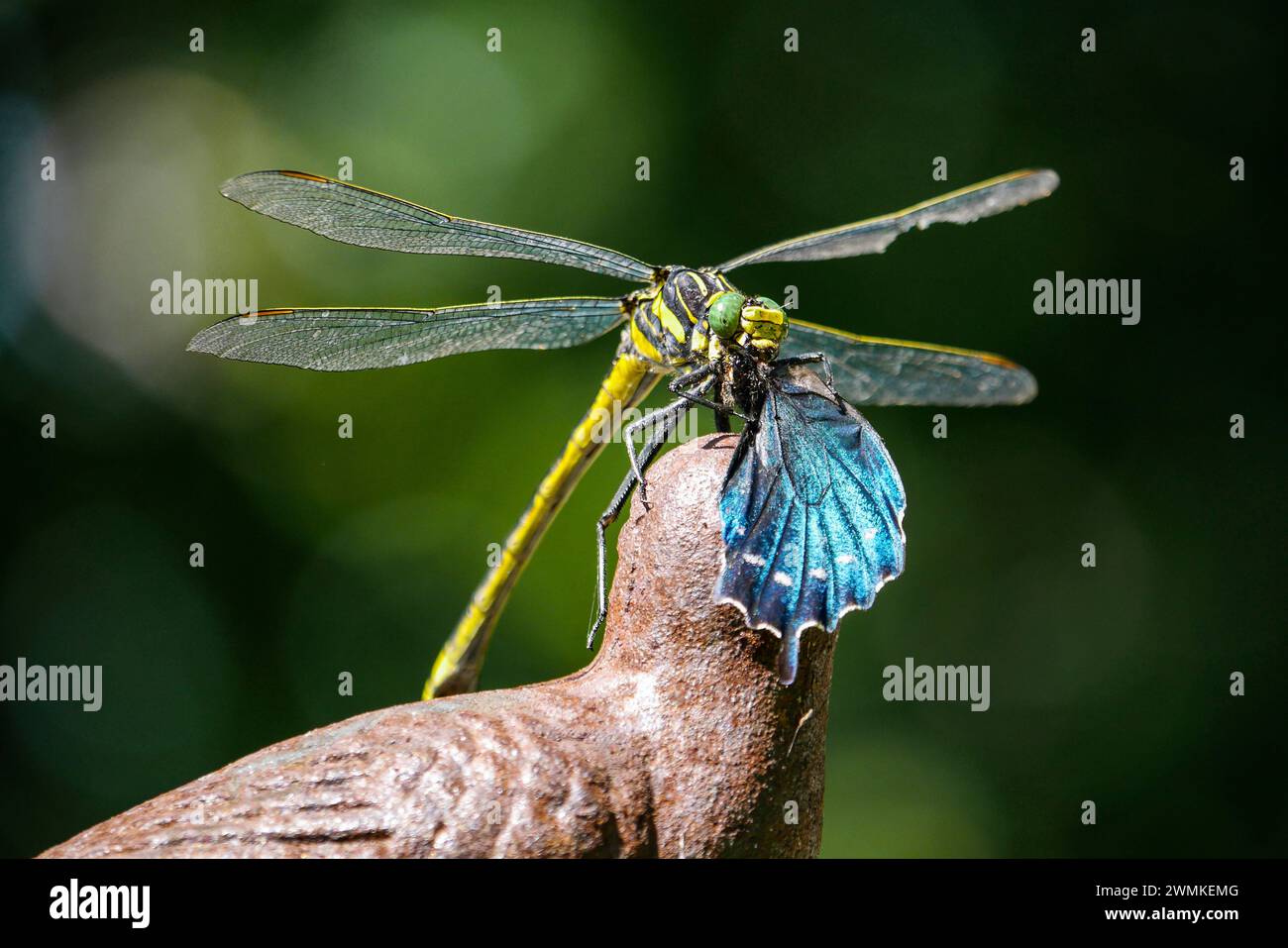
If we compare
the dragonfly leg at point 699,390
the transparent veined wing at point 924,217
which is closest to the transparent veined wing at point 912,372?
the transparent veined wing at point 924,217

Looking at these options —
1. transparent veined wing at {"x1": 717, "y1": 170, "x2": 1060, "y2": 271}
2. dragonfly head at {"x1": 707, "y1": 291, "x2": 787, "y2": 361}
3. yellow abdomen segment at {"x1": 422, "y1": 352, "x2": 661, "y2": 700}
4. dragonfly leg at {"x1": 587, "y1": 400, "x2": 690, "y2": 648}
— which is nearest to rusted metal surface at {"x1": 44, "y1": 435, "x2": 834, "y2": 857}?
dragonfly leg at {"x1": 587, "y1": 400, "x2": 690, "y2": 648}

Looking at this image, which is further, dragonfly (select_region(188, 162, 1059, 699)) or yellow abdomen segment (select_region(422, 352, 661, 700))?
yellow abdomen segment (select_region(422, 352, 661, 700))

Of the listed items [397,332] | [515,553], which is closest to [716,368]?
[515,553]

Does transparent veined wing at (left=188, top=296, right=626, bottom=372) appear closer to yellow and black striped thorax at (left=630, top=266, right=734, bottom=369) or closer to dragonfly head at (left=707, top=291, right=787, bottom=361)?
yellow and black striped thorax at (left=630, top=266, right=734, bottom=369)

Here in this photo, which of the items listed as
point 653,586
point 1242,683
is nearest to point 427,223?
point 653,586

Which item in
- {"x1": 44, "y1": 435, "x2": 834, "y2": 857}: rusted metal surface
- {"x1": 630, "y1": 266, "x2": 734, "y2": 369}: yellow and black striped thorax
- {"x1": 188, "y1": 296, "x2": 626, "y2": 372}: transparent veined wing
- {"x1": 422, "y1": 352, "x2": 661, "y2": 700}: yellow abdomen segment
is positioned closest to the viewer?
{"x1": 44, "y1": 435, "x2": 834, "y2": 857}: rusted metal surface

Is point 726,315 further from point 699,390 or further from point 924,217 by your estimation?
point 924,217

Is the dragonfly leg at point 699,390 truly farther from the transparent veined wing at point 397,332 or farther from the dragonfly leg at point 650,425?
the transparent veined wing at point 397,332

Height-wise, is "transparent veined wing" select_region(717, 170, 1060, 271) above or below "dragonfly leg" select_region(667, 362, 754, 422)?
above

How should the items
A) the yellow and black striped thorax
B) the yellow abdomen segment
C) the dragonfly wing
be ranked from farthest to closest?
the yellow abdomen segment < the yellow and black striped thorax < the dragonfly wing
